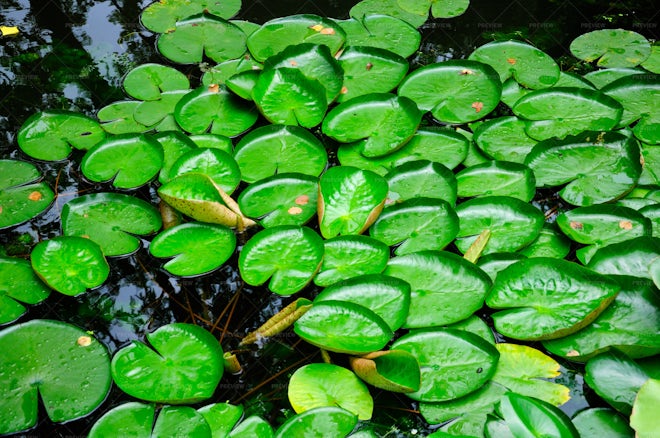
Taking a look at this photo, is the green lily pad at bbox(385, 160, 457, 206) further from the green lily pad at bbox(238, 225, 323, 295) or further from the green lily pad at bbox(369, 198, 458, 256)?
the green lily pad at bbox(238, 225, 323, 295)

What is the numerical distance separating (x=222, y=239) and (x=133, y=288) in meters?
0.37

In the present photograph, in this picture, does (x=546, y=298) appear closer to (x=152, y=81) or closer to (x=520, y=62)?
(x=520, y=62)

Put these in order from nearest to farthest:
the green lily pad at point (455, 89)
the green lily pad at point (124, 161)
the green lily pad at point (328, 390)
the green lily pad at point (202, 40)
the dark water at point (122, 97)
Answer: the green lily pad at point (328, 390), the dark water at point (122, 97), the green lily pad at point (124, 161), the green lily pad at point (455, 89), the green lily pad at point (202, 40)

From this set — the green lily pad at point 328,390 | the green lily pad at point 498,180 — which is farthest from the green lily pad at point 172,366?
the green lily pad at point 498,180

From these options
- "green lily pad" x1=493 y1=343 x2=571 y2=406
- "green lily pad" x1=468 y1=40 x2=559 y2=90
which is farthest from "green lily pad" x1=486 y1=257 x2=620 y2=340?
"green lily pad" x1=468 y1=40 x2=559 y2=90

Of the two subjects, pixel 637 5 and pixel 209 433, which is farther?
pixel 637 5

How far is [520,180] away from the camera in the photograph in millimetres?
2426

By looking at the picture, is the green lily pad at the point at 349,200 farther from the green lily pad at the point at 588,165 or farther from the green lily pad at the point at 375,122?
the green lily pad at the point at 588,165

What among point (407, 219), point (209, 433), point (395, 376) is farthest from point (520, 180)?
point (209, 433)

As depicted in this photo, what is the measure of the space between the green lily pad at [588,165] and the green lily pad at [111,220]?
1637 millimetres

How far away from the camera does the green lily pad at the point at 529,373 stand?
188cm

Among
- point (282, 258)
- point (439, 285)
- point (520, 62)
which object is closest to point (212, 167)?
point (282, 258)

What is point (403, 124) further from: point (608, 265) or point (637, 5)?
point (637, 5)

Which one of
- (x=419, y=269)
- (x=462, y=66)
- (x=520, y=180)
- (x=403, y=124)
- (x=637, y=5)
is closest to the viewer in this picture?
(x=419, y=269)
